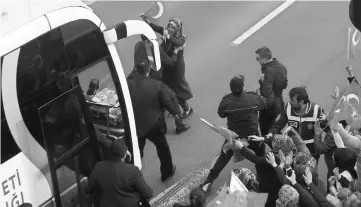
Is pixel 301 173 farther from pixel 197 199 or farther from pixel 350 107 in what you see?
pixel 197 199

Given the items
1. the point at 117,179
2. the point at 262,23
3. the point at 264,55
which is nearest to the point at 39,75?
the point at 117,179

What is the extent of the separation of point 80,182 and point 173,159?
309 centimetres

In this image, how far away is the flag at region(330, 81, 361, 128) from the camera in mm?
7406

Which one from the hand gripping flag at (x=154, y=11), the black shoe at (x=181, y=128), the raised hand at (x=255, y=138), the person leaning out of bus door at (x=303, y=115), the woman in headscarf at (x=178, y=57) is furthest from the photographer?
the hand gripping flag at (x=154, y=11)

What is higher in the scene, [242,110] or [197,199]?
[242,110]

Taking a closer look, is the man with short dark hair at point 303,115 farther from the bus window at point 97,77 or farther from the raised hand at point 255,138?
the bus window at point 97,77

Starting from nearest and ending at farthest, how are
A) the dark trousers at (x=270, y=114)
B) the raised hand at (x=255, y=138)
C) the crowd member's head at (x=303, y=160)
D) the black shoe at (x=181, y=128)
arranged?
the crowd member's head at (x=303, y=160)
the raised hand at (x=255, y=138)
the dark trousers at (x=270, y=114)
the black shoe at (x=181, y=128)

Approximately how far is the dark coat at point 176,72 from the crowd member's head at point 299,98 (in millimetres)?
2474

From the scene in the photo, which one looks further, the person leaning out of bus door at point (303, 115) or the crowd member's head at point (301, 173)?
the person leaning out of bus door at point (303, 115)

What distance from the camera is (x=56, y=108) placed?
244 inches

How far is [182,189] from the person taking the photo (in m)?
9.03

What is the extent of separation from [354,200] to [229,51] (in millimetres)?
6627

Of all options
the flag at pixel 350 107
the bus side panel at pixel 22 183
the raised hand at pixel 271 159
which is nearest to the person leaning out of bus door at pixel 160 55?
the raised hand at pixel 271 159

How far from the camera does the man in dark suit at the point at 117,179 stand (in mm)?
6832
